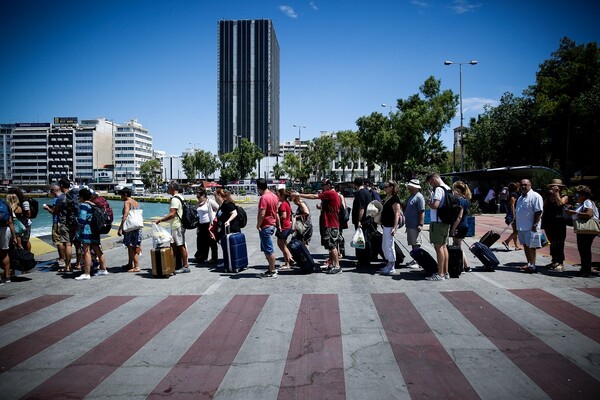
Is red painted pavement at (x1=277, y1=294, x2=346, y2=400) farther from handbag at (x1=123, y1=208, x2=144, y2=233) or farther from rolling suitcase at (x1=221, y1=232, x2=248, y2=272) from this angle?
handbag at (x1=123, y1=208, x2=144, y2=233)

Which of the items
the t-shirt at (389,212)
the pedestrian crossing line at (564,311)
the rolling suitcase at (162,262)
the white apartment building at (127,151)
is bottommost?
the pedestrian crossing line at (564,311)

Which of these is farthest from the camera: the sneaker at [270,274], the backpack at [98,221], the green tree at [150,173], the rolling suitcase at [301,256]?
the green tree at [150,173]

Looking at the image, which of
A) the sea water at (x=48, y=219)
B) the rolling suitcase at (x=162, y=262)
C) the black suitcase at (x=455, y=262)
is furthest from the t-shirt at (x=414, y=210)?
the sea water at (x=48, y=219)

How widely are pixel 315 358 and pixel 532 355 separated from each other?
7.50 ft

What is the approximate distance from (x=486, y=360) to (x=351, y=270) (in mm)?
4626

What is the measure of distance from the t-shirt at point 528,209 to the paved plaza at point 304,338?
41.4 inches

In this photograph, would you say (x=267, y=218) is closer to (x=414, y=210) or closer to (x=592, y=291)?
(x=414, y=210)

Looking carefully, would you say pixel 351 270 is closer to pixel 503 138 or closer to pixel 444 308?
pixel 444 308

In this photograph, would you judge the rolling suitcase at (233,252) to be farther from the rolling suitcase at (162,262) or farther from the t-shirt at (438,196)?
the t-shirt at (438,196)

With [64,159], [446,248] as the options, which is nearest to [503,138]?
[446,248]

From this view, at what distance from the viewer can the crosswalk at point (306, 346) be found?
11.9 feet

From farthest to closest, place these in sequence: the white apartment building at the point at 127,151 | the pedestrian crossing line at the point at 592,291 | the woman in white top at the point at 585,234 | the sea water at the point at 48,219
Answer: the white apartment building at the point at 127,151, the sea water at the point at 48,219, the woman in white top at the point at 585,234, the pedestrian crossing line at the point at 592,291

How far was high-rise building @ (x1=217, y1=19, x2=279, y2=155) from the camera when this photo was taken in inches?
6501

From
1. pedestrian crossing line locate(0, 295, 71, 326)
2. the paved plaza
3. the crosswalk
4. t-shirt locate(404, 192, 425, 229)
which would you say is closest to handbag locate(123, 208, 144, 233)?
the paved plaza
